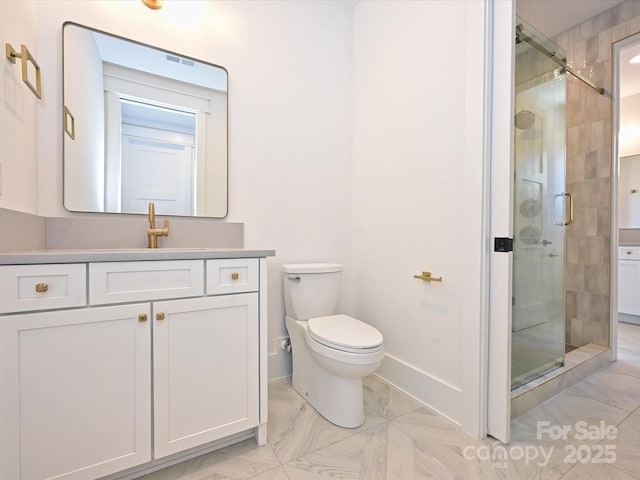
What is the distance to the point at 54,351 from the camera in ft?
3.13

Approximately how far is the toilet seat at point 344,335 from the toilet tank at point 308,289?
10 cm

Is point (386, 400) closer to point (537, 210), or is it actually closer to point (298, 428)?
point (298, 428)

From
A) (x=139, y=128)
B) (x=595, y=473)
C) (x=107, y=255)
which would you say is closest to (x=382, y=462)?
(x=595, y=473)

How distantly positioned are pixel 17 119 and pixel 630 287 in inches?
198

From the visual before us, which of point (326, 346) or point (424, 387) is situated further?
point (424, 387)

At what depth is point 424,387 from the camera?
1679 millimetres

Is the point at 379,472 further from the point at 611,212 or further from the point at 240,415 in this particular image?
the point at 611,212

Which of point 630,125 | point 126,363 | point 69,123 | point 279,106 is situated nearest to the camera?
point 126,363

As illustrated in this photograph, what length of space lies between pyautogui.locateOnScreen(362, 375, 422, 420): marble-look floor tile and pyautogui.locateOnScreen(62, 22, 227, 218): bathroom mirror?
136cm

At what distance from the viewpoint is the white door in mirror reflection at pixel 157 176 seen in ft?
5.08

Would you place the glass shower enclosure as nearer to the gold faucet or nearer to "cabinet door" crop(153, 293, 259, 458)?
"cabinet door" crop(153, 293, 259, 458)

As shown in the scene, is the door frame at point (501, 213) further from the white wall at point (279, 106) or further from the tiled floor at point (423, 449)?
the white wall at point (279, 106)

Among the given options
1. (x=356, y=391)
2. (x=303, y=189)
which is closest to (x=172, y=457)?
(x=356, y=391)

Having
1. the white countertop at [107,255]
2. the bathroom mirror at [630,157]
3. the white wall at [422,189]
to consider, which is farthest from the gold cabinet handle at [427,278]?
the bathroom mirror at [630,157]
